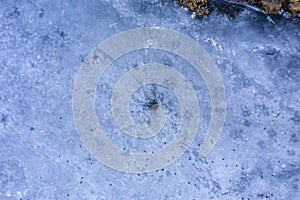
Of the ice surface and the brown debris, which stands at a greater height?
the brown debris

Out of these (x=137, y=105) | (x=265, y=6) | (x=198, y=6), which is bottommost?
(x=137, y=105)

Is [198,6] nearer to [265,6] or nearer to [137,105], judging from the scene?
[265,6]

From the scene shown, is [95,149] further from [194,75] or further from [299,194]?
[299,194]

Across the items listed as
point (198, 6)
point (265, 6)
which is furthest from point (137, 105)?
point (265, 6)

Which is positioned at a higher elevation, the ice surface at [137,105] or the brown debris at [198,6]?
the brown debris at [198,6]

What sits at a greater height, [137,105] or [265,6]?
[265,6]
